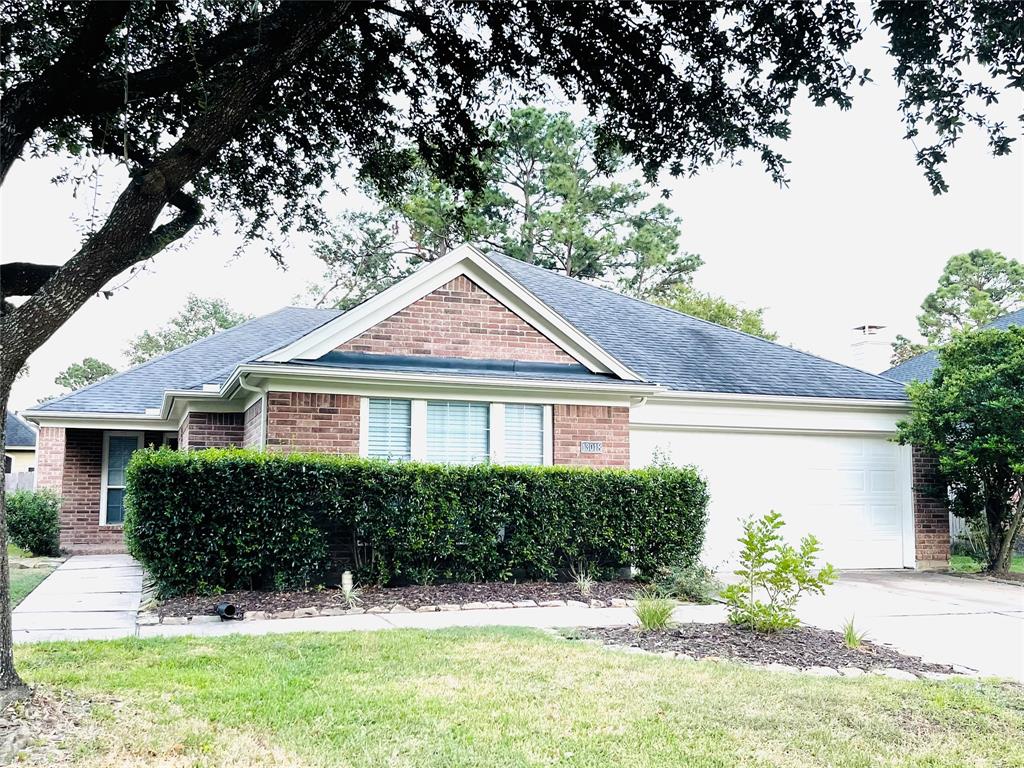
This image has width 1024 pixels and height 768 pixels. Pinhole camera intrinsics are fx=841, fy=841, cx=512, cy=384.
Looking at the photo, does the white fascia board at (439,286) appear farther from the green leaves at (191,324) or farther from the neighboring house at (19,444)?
the green leaves at (191,324)

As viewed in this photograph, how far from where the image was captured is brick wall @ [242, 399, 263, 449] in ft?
38.8

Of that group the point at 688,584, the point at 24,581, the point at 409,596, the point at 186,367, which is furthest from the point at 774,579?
the point at 186,367

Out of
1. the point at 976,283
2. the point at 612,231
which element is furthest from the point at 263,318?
the point at 976,283

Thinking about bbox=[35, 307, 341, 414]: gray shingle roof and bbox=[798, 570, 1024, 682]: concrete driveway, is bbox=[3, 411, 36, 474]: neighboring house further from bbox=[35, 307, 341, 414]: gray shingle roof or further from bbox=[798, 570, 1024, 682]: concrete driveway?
bbox=[798, 570, 1024, 682]: concrete driveway

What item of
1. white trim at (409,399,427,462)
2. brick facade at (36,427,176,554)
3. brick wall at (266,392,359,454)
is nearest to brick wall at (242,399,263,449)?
brick wall at (266,392,359,454)

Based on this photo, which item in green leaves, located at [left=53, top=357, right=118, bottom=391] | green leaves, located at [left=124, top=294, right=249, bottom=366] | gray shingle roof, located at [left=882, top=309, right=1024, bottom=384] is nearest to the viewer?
gray shingle roof, located at [left=882, top=309, right=1024, bottom=384]

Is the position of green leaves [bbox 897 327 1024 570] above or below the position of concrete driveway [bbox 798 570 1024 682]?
above

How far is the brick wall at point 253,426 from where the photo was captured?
11820 millimetres

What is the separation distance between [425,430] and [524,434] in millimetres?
1501

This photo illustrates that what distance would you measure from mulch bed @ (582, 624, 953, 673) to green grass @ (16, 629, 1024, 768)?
23.0 inches

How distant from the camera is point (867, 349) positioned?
18906 mm

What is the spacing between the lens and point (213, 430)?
13.8 meters

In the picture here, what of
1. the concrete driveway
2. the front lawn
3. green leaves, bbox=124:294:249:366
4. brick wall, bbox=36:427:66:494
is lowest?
the front lawn

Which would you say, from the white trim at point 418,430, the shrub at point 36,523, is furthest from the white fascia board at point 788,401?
the shrub at point 36,523
